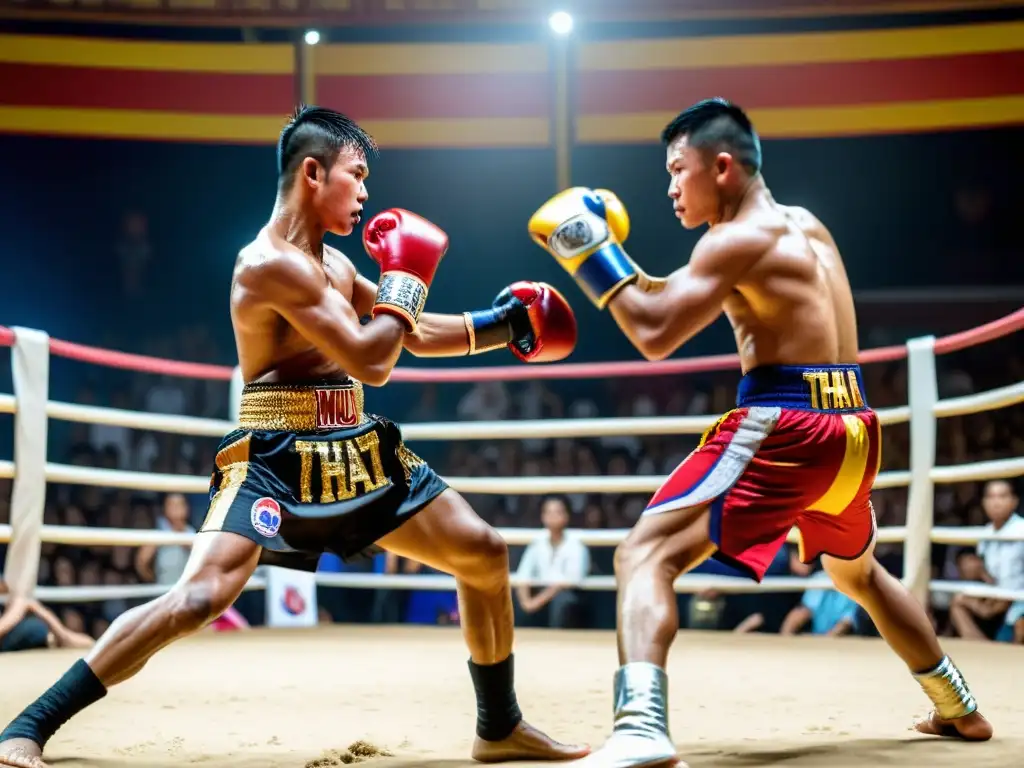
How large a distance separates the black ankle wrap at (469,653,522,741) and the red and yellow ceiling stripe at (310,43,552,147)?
5.34m

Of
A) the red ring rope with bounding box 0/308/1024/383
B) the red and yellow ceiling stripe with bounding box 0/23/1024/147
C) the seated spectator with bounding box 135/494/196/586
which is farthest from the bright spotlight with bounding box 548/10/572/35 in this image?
the seated spectator with bounding box 135/494/196/586

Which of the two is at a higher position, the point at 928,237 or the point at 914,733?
the point at 928,237

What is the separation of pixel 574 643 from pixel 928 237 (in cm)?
452

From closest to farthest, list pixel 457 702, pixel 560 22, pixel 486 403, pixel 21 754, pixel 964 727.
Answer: pixel 21 754 → pixel 964 727 → pixel 457 702 → pixel 560 22 → pixel 486 403

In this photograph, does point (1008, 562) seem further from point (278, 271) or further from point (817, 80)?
point (817, 80)

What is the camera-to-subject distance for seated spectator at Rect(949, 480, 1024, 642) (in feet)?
14.3

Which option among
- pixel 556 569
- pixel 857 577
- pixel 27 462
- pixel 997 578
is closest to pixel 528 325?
pixel 857 577

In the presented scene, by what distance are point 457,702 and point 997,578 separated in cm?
251

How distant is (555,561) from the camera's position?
Result: 515cm

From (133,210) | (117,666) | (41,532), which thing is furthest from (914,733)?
(133,210)

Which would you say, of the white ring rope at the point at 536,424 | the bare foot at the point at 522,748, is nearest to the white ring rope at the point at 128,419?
the white ring rope at the point at 536,424

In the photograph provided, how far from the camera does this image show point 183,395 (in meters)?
7.32

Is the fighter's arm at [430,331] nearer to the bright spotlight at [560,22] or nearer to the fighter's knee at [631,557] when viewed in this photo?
the fighter's knee at [631,557]

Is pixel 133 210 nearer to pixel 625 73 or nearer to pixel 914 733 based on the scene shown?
pixel 625 73
